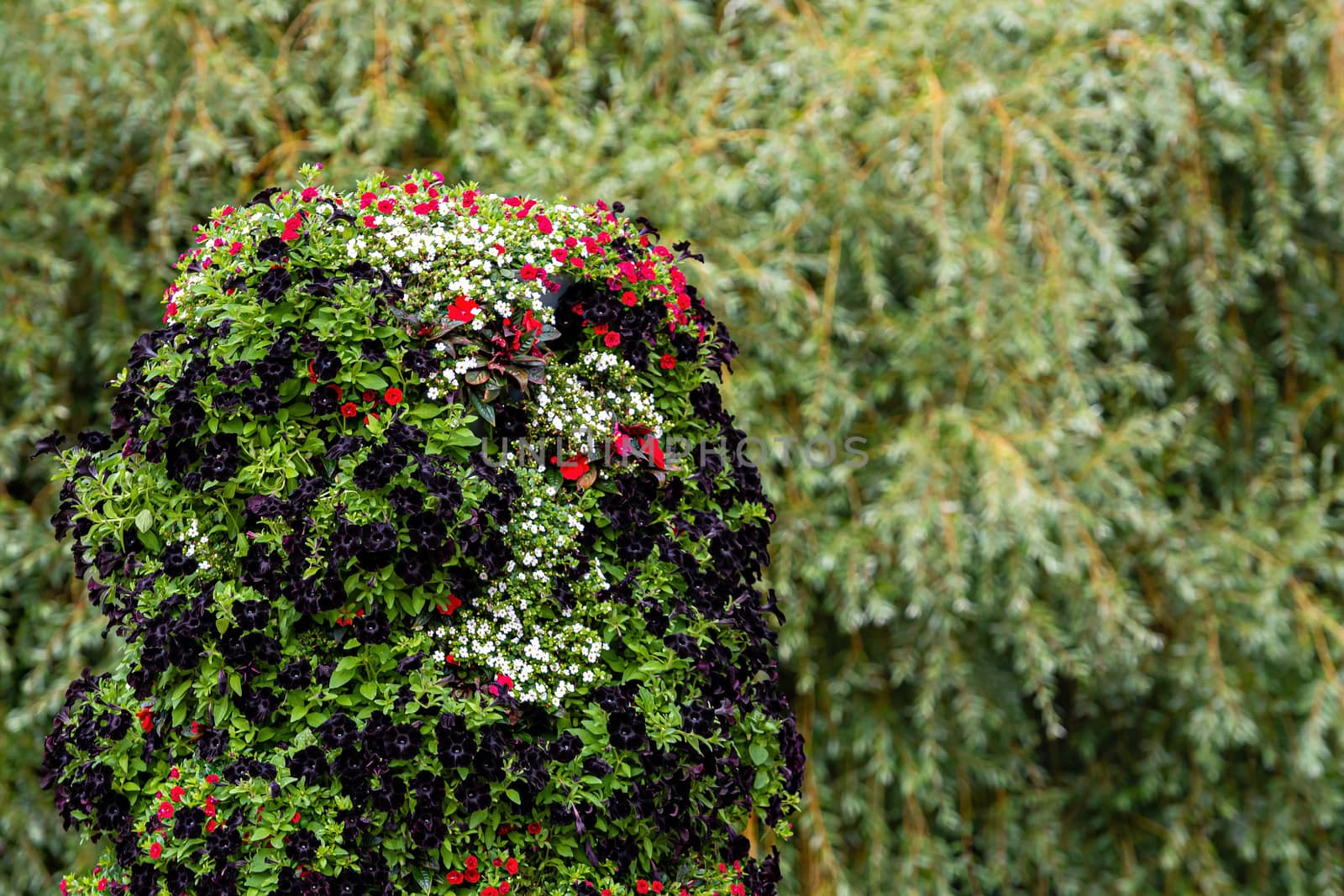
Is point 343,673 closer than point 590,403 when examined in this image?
Yes

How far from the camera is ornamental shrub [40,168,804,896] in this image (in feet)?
5.29

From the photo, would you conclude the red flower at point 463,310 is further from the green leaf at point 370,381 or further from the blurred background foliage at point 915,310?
the blurred background foliage at point 915,310

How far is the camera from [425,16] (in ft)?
11.2

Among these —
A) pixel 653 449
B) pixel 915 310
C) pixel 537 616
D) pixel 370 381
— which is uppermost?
pixel 370 381

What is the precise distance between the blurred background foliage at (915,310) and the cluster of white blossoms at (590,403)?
55.1 inches

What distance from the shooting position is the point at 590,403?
5.82 ft

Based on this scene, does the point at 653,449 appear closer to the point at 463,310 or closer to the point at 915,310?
the point at 463,310

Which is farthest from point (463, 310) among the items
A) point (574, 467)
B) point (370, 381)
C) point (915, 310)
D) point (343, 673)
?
point (915, 310)

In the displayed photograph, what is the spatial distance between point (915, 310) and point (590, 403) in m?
2.05

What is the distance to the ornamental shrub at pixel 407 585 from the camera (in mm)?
1613

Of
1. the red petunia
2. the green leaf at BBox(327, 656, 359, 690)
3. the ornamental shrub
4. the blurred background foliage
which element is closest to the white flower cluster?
the ornamental shrub

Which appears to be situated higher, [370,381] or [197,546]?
[370,381]

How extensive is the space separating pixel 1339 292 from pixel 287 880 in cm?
359

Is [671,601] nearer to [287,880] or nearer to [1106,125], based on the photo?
[287,880]
